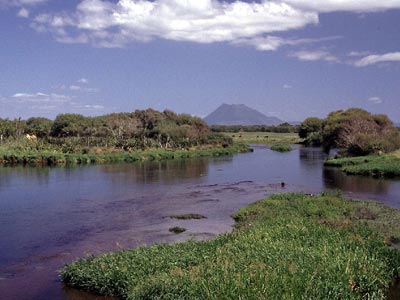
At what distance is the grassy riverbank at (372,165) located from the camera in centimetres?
4209

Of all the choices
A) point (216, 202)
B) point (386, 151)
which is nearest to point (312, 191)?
point (216, 202)

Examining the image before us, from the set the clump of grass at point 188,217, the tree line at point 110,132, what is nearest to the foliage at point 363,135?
the tree line at point 110,132

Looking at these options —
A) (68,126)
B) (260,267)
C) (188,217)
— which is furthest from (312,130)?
(260,267)

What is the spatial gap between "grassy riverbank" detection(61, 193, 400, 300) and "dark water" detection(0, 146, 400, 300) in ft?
4.01

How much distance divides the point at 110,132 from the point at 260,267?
69144 millimetres

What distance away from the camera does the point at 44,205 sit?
29.4 meters

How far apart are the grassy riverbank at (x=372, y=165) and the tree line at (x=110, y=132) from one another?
31.3 m

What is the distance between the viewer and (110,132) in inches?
3108

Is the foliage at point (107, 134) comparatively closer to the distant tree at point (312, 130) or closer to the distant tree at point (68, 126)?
the distant tree at point (68, 126)

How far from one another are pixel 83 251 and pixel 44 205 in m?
11.9

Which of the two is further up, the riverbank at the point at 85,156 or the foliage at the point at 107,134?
the foliage at the point at 107,134

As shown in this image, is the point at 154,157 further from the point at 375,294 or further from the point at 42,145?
the point at 375,294

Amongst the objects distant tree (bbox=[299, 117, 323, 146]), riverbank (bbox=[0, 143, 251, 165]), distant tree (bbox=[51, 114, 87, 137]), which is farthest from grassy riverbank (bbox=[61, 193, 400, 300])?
distant tree (bbox=[299, 117, 323, 146])

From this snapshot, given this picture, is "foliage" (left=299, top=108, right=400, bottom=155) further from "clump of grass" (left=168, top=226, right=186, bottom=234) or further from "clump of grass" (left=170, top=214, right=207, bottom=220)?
"clump of grass" (left=168, top=226, right=186, bottom=234)
